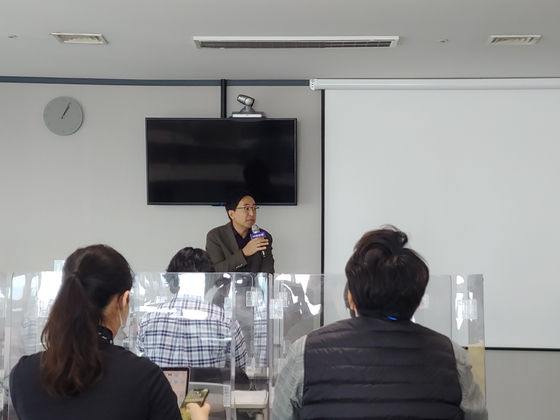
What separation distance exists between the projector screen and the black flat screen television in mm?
367

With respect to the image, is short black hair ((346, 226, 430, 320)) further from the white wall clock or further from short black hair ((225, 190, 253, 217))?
the white wall clock

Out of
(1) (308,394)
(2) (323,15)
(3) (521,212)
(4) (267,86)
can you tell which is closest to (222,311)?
(1) (308,394)

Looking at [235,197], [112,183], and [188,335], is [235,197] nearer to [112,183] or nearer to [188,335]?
[112,183]

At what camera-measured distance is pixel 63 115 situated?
178 inches

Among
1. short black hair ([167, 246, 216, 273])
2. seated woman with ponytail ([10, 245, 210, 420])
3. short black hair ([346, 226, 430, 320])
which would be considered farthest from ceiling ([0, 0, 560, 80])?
seated woman with ponytail ([10, 245, 210, 420])

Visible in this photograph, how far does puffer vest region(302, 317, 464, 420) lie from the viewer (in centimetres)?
126

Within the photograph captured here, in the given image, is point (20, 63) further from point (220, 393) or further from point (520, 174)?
point (520, 174)

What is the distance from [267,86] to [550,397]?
3283mm

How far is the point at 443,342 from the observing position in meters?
1.33

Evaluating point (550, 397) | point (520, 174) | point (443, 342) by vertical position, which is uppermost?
point (520, 174)

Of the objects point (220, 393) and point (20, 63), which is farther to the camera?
point (20, 63)

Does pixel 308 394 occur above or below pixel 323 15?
below

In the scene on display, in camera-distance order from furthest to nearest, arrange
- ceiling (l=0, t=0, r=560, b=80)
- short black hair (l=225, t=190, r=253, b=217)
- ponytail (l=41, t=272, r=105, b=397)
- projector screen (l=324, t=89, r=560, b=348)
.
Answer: projector screen (l=324, t=89, r=560, b=348) < short black hair (l=225, t=190, r=253, b=217) < ceiling (l=0, t=0, r=560, b=80) < ponytail (l=41, t=272, r=105, b=397)

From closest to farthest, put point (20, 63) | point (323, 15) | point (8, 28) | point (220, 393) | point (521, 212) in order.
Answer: point (220, 393) < point (323, 15) < point (8, 28) < point (20, 63) < point (521, 212)
